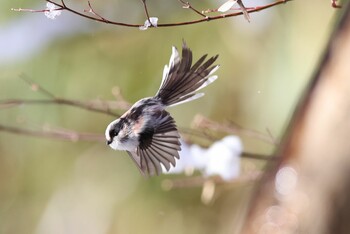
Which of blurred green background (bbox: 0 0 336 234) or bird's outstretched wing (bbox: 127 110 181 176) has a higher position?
bird's outstretched wing (bbox: 127 110 181 176)

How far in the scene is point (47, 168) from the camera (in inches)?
93.0

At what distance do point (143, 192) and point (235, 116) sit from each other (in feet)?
1.22

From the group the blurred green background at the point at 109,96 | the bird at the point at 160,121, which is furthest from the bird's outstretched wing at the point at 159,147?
the blurred green background at the point at 109,96

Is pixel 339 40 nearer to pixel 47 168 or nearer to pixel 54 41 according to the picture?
pixel 54 41

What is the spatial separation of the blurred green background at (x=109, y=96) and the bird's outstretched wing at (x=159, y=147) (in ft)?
3.85

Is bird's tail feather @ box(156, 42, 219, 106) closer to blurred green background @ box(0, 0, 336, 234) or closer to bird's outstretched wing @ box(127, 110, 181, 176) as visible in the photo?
bird's outstretched wing @ box(127, 110, 181, 176)

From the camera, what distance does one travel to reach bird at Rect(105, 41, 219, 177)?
2.19 feet

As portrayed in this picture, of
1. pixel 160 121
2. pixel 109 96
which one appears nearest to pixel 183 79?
pixel 160 121

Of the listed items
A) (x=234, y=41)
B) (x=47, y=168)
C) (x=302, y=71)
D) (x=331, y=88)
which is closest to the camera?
(x=331, y=88)

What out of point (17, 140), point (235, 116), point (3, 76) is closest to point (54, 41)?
point (3, 76)

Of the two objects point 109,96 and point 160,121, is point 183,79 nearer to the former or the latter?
point 160,121

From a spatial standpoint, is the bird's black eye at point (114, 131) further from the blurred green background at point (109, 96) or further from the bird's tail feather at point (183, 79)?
the blurred green background at point (109, 96)

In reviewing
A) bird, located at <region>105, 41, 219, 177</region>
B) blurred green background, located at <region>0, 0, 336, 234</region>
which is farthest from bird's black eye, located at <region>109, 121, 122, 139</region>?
blurred green background, located at <region>0, 0, 336, 234</region>

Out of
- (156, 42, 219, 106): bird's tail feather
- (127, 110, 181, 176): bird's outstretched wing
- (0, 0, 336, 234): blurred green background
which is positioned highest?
(156, 42, 219, 106): bird's tail feather
